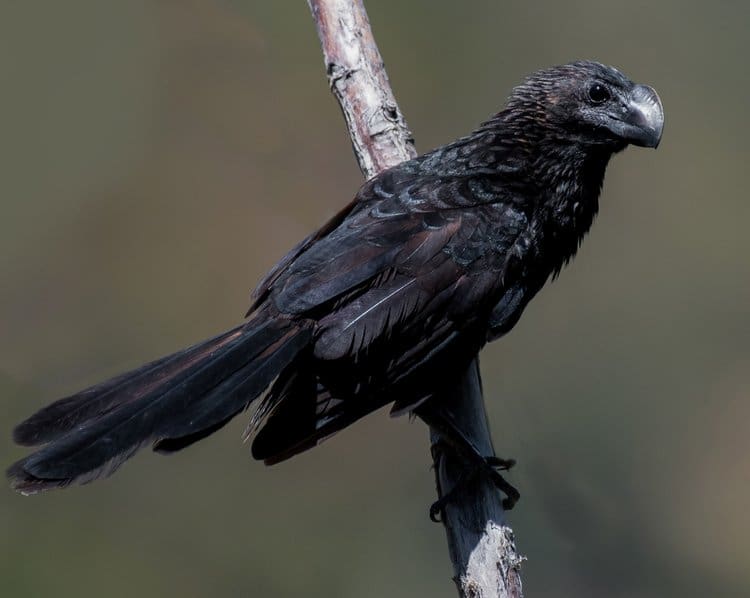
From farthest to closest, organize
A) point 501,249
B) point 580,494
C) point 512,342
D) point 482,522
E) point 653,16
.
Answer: point 653,16
point 512,342
point 580,494
point 501,249
point 482,522

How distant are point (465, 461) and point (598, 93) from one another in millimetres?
1247

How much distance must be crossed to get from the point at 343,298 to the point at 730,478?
137 inches

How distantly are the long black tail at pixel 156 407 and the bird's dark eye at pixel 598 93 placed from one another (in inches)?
47.7

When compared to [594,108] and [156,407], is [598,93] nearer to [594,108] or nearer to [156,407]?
[594,108]

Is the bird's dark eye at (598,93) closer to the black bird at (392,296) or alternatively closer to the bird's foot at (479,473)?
the black bird at (392,296)

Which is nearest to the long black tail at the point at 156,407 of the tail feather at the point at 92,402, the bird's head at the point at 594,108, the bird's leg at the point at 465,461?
the tail feather at the point at 92,402

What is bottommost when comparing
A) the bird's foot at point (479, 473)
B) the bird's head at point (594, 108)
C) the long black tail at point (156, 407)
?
the bird's foot at point (479, 473)

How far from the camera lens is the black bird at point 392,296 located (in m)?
2.82

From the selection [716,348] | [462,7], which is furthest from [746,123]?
[462,7]

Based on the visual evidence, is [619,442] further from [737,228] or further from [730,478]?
[737,228]

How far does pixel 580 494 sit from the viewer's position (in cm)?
549

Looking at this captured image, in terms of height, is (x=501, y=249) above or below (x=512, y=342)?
above

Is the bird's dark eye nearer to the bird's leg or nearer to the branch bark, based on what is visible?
the branch bark

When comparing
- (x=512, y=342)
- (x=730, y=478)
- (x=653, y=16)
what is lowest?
(x=730, y=478)
